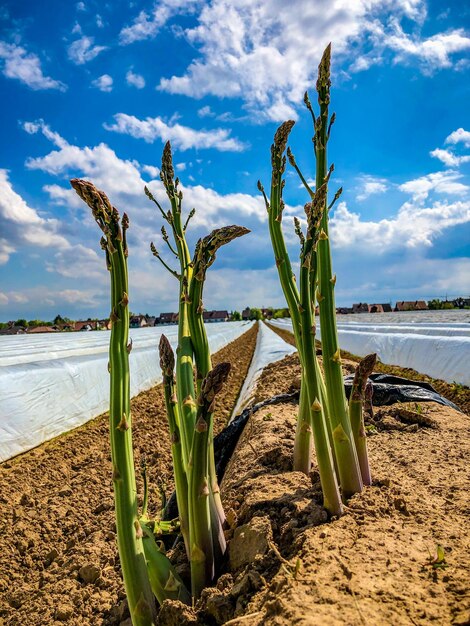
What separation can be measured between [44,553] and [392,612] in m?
2.71

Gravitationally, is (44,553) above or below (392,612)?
below

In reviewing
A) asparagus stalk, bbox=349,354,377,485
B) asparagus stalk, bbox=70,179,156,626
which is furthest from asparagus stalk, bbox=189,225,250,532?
asparagus stalk, bbox=349,354,377,485

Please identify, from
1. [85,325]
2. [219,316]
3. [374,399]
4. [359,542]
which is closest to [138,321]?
[85,325]

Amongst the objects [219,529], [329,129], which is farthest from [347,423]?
[329,129]

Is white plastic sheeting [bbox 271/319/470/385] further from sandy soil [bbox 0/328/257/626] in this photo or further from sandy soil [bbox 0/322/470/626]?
sandy soil [bbox 0/328/257/626]

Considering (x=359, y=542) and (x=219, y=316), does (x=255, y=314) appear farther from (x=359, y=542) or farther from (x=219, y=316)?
(x=359, y=542)

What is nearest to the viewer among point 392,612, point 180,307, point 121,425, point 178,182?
point 392,612

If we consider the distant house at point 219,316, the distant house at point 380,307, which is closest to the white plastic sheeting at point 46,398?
the distant house at point 380,307

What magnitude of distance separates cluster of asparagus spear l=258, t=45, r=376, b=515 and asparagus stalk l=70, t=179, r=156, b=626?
79 cm

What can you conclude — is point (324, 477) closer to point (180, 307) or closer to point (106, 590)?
point (180, 307)

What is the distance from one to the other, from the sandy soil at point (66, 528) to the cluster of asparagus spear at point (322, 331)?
1145 mm

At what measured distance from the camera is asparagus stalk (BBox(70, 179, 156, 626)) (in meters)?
1.51

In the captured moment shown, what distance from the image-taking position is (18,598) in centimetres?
256

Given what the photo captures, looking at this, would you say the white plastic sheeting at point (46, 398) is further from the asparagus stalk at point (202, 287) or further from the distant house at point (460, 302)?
the distant house at point (460, 302)
